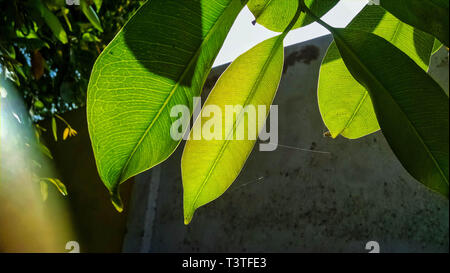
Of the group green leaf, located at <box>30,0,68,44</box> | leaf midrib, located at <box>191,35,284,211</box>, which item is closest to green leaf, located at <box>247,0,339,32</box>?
leaf midrib, located at <box>191,35,284,211</box>

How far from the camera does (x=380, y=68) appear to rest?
0.24 metres

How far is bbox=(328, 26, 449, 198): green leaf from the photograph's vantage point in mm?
215

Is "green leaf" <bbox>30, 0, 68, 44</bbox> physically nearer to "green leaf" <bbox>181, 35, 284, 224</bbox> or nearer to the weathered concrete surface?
"green leaf" <bbox>181, 35, 284, 224</bbox>

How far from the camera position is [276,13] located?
0.94 feet

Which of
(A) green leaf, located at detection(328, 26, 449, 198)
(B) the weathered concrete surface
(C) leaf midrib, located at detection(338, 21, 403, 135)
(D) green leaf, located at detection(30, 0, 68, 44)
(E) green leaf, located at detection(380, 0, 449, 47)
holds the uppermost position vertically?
(E) green leaf, located at detection(380, 0, 449, 47)

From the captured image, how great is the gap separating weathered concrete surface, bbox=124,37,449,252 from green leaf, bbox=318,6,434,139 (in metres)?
1.90

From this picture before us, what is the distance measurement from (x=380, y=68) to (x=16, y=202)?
414 centimetres

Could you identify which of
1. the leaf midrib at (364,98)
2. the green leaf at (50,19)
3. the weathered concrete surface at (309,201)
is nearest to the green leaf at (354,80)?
the leaf midrib at (364,98)

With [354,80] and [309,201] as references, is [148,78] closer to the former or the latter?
[354,80]

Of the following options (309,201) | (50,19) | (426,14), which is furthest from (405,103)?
(309,201)

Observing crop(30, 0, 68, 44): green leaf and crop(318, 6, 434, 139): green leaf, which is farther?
crop(30, 0, 68, 44): green leaf
